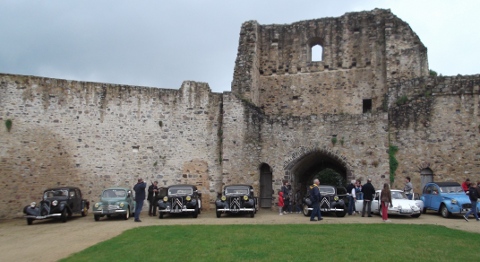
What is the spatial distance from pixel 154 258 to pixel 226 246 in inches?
66.9

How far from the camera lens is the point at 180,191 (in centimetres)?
1872

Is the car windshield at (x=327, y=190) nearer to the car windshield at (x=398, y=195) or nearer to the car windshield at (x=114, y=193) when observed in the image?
the car windshield at (x=398, y=195)

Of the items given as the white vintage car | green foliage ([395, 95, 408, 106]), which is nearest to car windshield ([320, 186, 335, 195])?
the white vintage car

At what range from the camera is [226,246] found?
10.3m

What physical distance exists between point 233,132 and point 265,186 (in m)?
3.01

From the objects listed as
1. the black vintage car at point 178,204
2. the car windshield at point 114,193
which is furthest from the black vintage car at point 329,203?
the car windshield at point 114,193

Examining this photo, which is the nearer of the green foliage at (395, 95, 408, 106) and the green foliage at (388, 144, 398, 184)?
the green foliage at (388, 144, 398, 184)

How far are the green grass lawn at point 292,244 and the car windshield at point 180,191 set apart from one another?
17.0 feet

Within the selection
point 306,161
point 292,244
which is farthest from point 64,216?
point 306,161

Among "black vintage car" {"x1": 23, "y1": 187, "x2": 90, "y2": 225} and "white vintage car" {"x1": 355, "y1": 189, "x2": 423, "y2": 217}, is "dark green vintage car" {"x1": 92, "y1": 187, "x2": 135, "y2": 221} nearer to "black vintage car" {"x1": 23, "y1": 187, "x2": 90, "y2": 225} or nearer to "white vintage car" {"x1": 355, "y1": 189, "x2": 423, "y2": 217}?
"black vintage car" {"x1": 23, "y1": 187, "x2": 90, "y2": 225}

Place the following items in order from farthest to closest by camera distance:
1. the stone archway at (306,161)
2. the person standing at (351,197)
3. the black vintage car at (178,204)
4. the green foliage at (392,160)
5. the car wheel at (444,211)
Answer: the stone archway at (306,161)
the green foliage at (392,160)
the person standing at (351,197)
the black vintage car at (178,204)
the car wheel at (444,211)

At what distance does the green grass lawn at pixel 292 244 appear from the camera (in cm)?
917

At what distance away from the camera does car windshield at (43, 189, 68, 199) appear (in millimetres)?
18172

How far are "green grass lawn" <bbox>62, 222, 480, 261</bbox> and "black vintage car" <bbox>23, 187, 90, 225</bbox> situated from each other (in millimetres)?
5621
